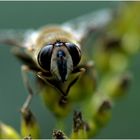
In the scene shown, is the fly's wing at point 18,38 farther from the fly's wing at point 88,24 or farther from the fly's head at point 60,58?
the fly's head at point 60,58

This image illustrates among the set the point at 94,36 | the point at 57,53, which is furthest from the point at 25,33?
the point at 57,53

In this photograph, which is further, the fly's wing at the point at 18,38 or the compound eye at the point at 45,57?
the fly's wing at the point at 18,38

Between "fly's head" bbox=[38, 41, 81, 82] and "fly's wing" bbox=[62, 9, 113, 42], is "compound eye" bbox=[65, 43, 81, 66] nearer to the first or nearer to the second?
"fly's head" bbox=[38, 41, 81, 82]

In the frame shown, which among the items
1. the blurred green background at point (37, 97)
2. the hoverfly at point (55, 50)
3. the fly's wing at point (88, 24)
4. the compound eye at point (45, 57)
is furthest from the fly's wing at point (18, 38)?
the compound eye at point (45, 57)

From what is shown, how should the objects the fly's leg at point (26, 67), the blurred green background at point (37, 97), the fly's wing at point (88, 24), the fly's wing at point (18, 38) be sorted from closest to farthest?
the fly's leg at point (26, 67)
the fly's wing at point (18, 38)
the fly's wing at point (88, 24)
the blurred green background at point (37, 97)

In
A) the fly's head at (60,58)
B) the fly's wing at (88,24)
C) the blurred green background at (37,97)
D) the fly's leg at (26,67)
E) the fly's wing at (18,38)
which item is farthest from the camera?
the blurred green background at (37,97)

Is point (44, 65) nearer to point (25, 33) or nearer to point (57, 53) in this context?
point (57, 53)

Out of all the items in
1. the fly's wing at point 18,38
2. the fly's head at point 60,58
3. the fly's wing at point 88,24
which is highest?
the fly's wing at point 88,24

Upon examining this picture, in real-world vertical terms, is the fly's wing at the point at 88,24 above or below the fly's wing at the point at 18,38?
above
